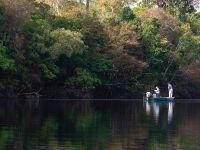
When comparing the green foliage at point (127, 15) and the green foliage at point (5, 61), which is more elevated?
the green foliage at point (127, 15)

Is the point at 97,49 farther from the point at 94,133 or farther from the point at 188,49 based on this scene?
the point at 94,133

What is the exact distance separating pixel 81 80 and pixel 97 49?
5.99 meters

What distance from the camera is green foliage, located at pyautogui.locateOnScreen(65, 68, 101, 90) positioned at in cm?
6325

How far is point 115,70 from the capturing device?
69.0m

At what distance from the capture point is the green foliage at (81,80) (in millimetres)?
63250

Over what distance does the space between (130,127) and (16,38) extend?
29.0 meters

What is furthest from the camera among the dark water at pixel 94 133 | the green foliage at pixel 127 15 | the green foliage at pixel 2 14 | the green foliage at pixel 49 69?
Result: the green foliage at pixel 127 15

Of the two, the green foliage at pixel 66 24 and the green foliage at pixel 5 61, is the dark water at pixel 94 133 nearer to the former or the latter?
the green foliage at pixel 5 61

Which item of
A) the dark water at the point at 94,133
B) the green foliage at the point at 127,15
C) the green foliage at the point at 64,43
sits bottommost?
the dark water at the point at 94,133

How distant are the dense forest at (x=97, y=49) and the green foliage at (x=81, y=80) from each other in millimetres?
96

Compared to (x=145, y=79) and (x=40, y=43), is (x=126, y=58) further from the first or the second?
(x=40, y=43)

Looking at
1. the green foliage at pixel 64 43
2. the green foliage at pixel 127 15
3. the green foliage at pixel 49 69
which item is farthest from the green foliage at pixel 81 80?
the green foliage at pixel 127 15

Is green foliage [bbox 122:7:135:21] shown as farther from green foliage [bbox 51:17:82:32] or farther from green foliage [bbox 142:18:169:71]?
green foliage [bbox 51:17:82:32]

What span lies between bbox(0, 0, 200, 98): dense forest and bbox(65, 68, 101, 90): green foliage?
0.10 meters
